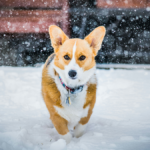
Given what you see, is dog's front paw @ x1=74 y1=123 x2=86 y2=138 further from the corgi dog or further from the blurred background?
the blurred background

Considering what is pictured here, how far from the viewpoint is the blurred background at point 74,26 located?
5219mm

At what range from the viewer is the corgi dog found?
1816mm

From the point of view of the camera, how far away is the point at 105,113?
2.57 m

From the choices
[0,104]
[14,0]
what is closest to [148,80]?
[0,104]

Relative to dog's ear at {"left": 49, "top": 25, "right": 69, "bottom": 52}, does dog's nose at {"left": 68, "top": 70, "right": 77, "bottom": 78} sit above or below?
below

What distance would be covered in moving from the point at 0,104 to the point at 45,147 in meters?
1.49

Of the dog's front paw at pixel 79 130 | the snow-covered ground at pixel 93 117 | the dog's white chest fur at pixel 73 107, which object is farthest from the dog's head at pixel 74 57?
the snow-covered ground at pixel 93 117

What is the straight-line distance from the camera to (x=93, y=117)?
7.98 ft

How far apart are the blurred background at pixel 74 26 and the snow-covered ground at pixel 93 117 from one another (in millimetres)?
1377

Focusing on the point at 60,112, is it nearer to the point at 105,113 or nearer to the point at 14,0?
the point at 105,113

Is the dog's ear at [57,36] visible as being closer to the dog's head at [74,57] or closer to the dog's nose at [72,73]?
the dog's head at [74,57]

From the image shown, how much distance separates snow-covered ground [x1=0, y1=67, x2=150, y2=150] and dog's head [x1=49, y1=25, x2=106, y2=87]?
0.62 m

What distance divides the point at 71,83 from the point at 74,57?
298 mm

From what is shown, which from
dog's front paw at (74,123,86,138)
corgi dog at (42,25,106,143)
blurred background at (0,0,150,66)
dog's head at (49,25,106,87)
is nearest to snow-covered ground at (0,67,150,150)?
dog's front paw at (74,123,86,138)
